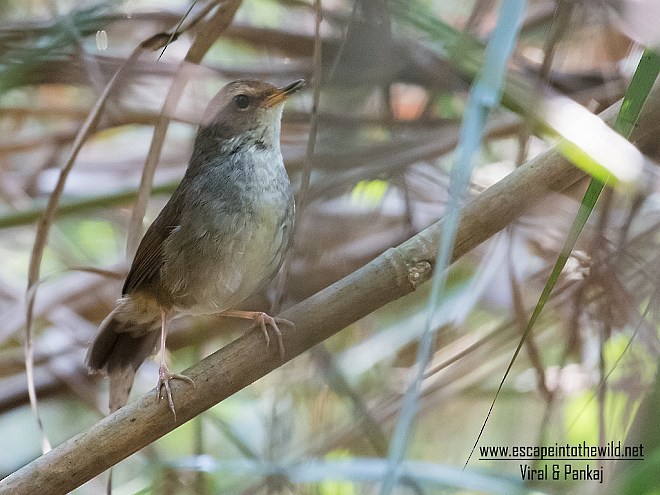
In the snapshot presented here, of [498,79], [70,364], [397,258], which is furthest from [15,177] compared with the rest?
[498,79]

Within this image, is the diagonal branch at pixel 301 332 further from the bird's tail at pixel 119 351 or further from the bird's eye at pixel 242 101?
the bird's eye at pixel 242 101

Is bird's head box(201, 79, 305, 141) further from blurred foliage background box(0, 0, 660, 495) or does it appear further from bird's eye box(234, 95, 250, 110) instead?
blurred foliage background box(0, 0, 660, 495)

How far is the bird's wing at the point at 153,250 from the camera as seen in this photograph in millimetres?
2756

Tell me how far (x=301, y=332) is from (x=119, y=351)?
1.25m

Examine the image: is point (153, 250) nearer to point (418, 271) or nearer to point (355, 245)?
point (355, 245)

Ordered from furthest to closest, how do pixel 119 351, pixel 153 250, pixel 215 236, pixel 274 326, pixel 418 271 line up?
pixel 119 351 → pixel 153 250 → pixel 215 236 → pixel 274 326 → pixel 418 271

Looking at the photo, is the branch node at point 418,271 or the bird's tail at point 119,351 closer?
the branch node at point 418,271

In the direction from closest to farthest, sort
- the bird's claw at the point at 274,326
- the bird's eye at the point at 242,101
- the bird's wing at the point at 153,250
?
the bird's claw at the point at 274,326 → the bird's wing at the point at 153,250 → the bird's eye at the point at 242,101

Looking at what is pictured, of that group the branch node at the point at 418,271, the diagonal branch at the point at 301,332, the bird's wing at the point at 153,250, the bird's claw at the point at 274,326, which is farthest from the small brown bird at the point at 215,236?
the branch node at the point at 418,271

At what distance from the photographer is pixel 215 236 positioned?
2.61 metres

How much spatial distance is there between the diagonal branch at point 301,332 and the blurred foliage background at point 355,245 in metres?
0.22

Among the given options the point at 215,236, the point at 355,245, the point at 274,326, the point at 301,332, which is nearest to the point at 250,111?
the point at 215,236

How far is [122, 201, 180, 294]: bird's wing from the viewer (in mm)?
2756

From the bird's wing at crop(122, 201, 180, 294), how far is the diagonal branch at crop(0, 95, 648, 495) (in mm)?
803
